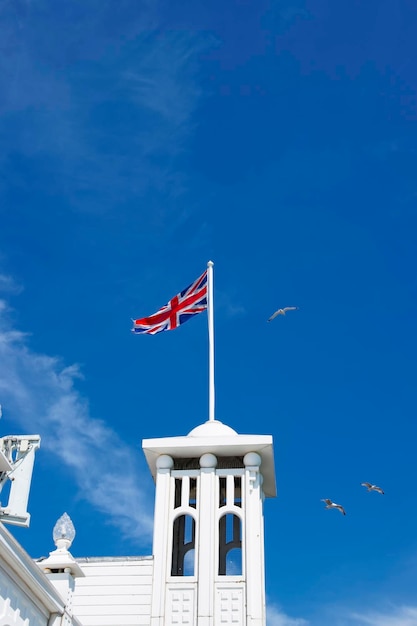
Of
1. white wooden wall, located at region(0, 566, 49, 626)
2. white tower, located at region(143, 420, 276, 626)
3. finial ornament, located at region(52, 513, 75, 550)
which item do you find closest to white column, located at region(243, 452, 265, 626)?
white tower, located at region(143, 420, 276, 626)

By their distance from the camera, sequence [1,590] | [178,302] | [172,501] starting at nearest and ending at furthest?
[1,590] < [172,501] < [178,302]

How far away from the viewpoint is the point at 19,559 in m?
15.2

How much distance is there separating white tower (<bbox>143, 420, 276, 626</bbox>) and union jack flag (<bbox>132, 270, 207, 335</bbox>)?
4109mm

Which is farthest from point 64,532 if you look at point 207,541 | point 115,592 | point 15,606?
point 207,541

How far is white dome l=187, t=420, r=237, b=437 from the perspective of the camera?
1102 inches

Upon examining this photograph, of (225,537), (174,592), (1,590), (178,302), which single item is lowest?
(1,590)

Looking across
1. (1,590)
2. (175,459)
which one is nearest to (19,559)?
(1,590)

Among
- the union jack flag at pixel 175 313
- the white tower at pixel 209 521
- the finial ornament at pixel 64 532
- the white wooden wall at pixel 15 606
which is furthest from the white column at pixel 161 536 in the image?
the white wooden wall at pixel 15 606

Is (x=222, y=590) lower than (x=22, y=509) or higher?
higher

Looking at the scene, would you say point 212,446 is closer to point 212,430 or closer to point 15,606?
point 212,430

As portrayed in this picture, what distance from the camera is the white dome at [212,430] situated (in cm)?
2800

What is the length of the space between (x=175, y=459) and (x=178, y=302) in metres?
5.93

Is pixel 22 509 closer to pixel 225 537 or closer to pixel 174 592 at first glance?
pixel 174 592

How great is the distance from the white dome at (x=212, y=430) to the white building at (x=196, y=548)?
3 centimetres
